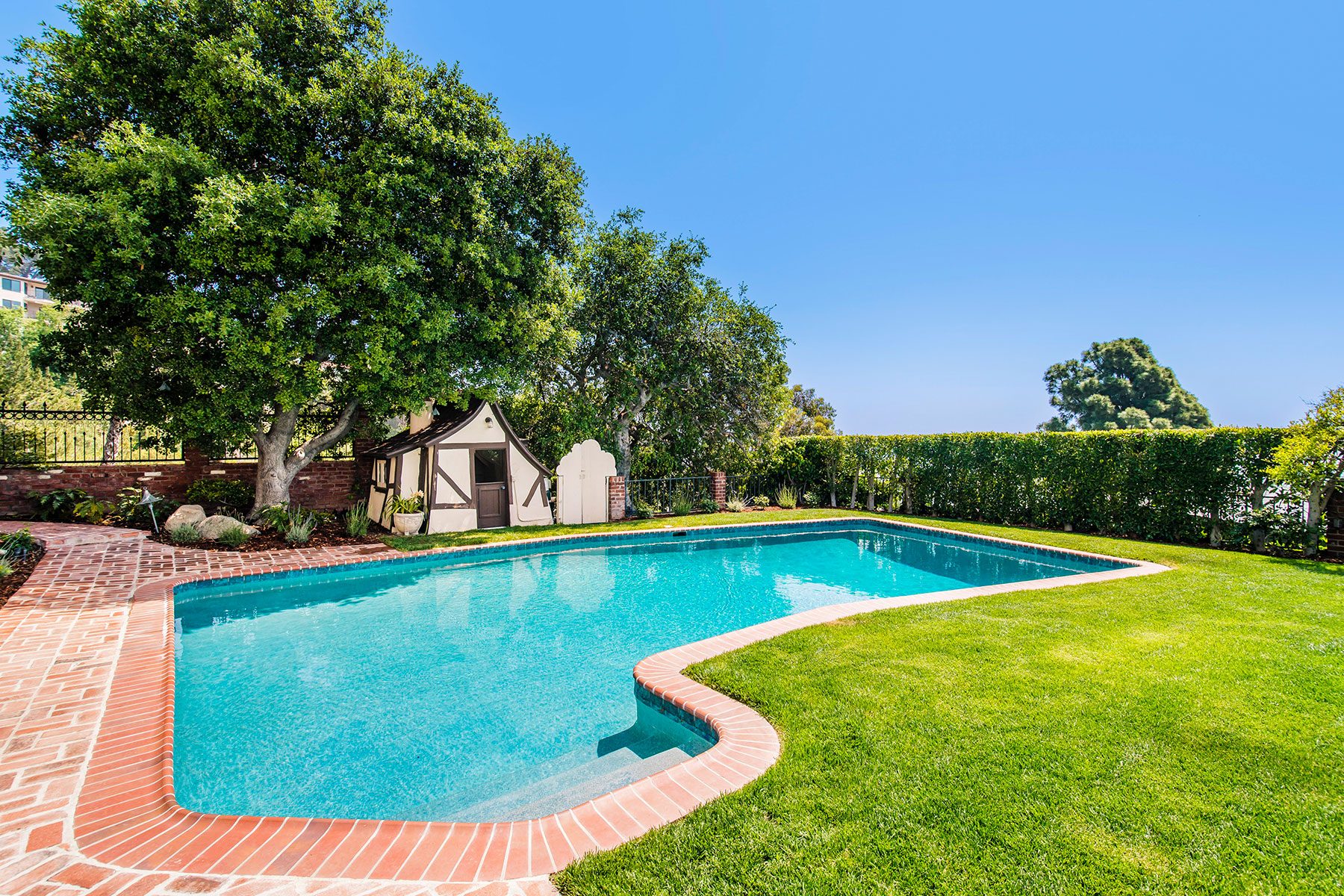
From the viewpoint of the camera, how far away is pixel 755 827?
2408mm

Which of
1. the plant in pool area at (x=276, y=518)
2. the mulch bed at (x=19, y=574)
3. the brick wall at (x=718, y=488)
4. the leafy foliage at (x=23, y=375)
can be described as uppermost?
the leafy foliage at (x=23, y=375)

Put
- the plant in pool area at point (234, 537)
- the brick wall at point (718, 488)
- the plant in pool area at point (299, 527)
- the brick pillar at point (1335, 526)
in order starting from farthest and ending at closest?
the brick wall at point (718, 488), the plant in pool area at point (299, 527), the plant in pool area at point (234, 537), the brick pillar at point (1335, 526)

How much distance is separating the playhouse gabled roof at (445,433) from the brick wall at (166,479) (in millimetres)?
1256

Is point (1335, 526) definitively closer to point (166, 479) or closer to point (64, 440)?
point (166, 479)

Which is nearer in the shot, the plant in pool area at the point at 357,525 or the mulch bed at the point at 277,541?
the mulch bed at the point at 277,541

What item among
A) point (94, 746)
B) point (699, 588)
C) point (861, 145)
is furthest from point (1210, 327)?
point (94, 746)

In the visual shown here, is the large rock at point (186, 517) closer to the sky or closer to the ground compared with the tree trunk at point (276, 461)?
closer to the ground

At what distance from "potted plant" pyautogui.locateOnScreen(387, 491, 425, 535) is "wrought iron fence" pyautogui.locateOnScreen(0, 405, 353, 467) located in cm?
211

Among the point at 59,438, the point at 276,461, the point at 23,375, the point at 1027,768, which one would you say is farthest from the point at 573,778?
the point at 23,375

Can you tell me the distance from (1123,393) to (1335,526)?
121 feet

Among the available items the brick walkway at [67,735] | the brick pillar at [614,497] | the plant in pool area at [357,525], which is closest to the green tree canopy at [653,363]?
the brick pillar at [614,497]

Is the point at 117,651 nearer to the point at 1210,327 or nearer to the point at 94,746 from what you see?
the point at 94,746

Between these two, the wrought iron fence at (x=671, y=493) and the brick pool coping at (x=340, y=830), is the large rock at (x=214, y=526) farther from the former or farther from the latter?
the wrought iron fence at (x=671, y=493)

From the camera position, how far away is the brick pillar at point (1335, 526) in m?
8.59
